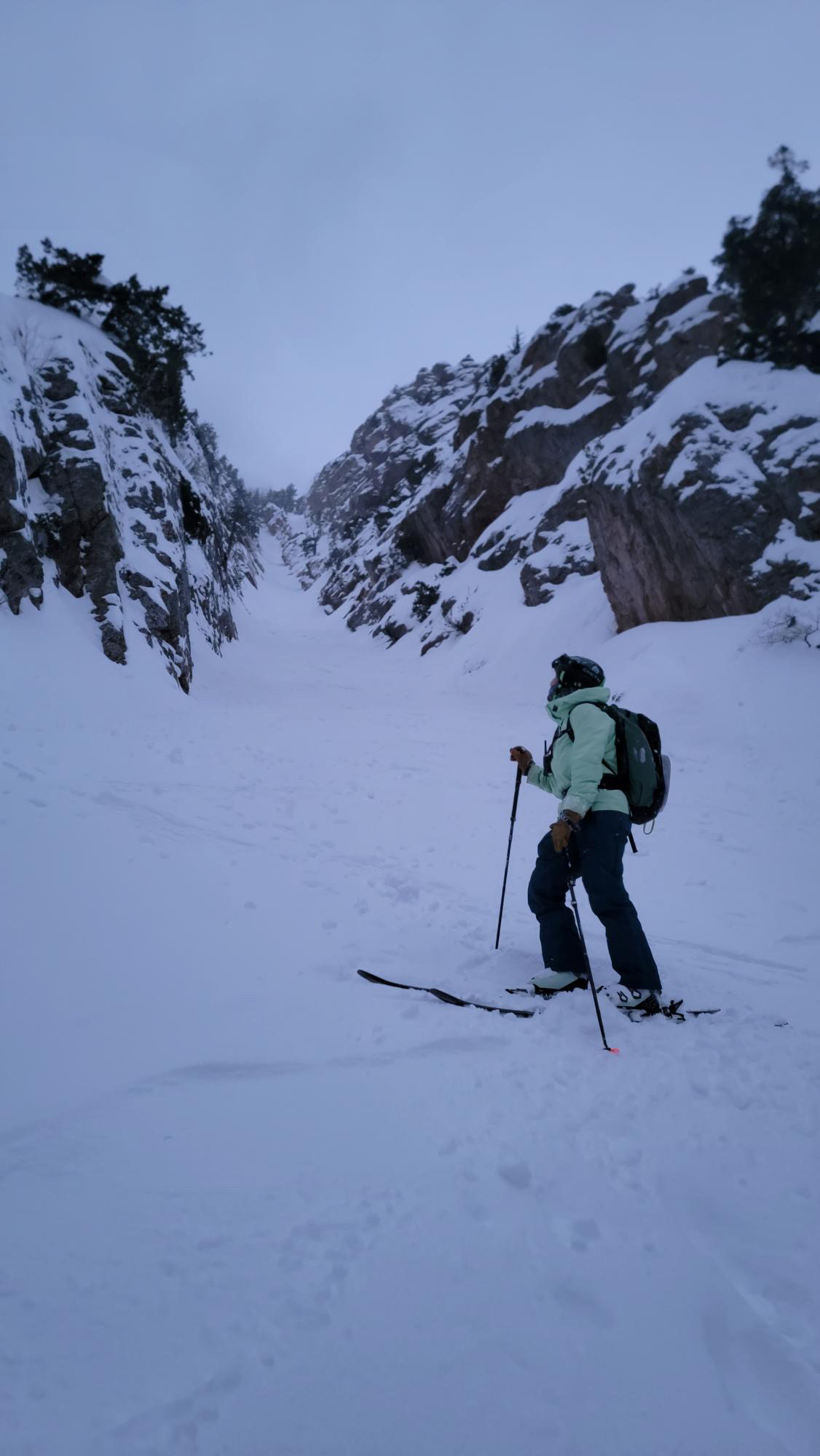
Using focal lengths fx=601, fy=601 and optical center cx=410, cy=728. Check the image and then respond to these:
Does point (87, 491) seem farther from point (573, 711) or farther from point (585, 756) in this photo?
point (585, 756)

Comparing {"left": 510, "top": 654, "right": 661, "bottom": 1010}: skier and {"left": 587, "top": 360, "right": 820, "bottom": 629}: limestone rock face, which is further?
{"left": 587, "top": 360, "right": 820, "bottom": 629}: limestone rock face

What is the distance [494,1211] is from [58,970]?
8.08ft

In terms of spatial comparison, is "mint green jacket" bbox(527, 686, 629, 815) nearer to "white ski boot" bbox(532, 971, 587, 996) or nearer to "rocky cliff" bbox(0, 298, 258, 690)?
"white ski boot" bbox(532, 971, 587, 996)

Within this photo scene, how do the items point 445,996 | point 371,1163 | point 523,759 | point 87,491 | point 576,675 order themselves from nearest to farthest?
point 371,1163
point 445,996
point 576,675
point 523,759
point 87,491

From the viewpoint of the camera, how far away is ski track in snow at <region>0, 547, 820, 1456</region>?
61.5 inches

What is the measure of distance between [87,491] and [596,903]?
15.4 meters

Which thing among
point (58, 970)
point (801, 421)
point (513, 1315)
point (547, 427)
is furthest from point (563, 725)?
point (547, 427)

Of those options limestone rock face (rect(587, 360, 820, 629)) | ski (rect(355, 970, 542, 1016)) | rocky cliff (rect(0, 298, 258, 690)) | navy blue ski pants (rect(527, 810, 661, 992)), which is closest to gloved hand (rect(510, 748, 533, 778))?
navy blue ski pants (rect(527, 810, 661, 992))

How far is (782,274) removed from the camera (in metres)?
16.8

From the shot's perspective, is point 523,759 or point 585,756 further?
point 523,759

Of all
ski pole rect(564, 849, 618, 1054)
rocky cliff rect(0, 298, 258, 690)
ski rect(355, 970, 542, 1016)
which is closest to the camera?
ski pole rect(564, 849, 618, 1054)

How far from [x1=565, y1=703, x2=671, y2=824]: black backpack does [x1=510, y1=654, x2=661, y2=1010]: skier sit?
41 millimetres

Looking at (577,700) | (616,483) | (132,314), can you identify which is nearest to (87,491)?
(132,314)

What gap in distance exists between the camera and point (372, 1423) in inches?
59.5
